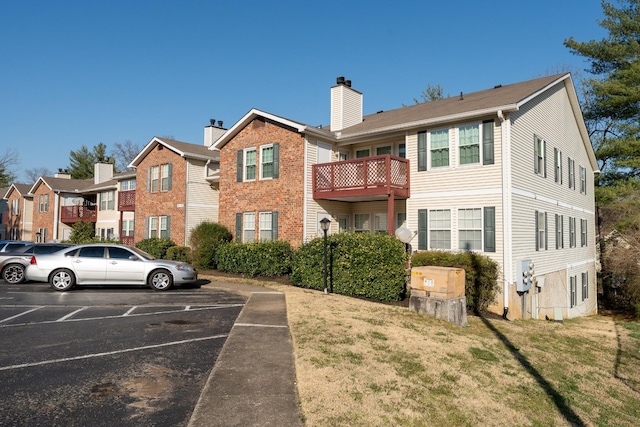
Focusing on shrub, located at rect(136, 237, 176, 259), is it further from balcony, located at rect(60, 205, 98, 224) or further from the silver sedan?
balcony, located at rect(60, 205, 98, 224)

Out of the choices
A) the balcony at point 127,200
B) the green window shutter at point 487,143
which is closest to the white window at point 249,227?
the green window shutter at point 487,143

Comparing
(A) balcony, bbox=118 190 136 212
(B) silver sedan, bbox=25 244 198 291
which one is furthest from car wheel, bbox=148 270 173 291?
(A) balcony, bbox=118 190 136 212

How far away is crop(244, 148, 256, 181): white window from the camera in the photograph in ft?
66.9

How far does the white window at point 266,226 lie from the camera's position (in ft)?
63.5

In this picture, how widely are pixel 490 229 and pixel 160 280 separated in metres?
11.4

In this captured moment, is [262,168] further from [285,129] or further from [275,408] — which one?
[275,408]

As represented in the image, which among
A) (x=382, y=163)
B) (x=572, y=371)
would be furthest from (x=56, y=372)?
(x=382, y=163)

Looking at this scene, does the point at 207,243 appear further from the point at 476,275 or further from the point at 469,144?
the point at 469,144

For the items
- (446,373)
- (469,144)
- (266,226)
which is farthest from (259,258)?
(446,373)

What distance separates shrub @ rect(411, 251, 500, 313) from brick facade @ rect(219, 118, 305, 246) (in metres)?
6.62

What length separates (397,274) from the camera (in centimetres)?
1305

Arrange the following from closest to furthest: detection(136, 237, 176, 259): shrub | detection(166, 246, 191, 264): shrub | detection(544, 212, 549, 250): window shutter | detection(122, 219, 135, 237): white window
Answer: detection(544, 212, 549, 250): window shutter → detection(166, 246, 191, 264): shrub → detection(136, 237, 176, 259): shrub → detection(122, 219, 135, 237): white window

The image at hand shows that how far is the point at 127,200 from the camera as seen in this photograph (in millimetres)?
29203

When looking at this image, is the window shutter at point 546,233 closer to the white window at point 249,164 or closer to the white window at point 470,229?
the white window at point 470,229
